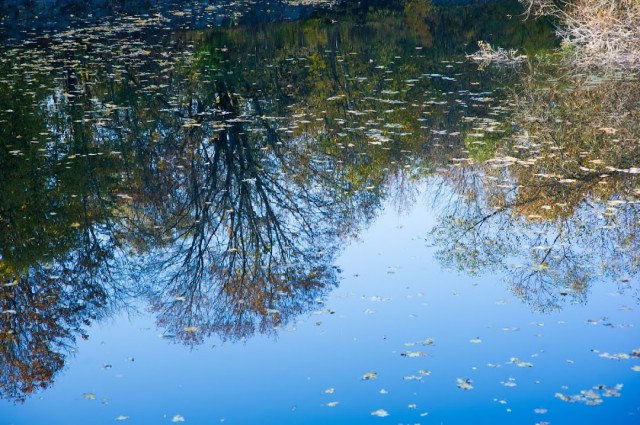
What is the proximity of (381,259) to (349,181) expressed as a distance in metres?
2.97

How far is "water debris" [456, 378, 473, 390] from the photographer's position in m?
7.58

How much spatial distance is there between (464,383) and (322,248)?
A: 4007mm

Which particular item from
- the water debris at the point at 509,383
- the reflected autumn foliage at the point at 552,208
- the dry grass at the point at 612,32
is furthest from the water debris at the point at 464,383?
the dry grass at the point at 612,32

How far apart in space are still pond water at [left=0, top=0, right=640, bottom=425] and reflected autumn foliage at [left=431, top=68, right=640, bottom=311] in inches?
1.7

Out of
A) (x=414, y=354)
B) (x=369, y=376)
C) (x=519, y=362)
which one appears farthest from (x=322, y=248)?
(x=519, y=362)

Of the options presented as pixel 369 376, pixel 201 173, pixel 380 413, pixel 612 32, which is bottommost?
pixel 380 413

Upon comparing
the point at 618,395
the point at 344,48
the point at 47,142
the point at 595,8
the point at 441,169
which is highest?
the point at 344,48

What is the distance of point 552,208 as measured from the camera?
11828 mm

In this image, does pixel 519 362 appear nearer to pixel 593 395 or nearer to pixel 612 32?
pixel 593 395

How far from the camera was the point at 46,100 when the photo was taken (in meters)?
19.3

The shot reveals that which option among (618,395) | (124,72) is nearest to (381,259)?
(618,395)

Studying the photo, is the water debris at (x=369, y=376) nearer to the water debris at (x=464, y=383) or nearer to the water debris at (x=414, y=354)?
the water debris at (x=414, y=354)

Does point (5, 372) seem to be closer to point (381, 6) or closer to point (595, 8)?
point (595, 8)

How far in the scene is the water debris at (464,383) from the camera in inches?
298
